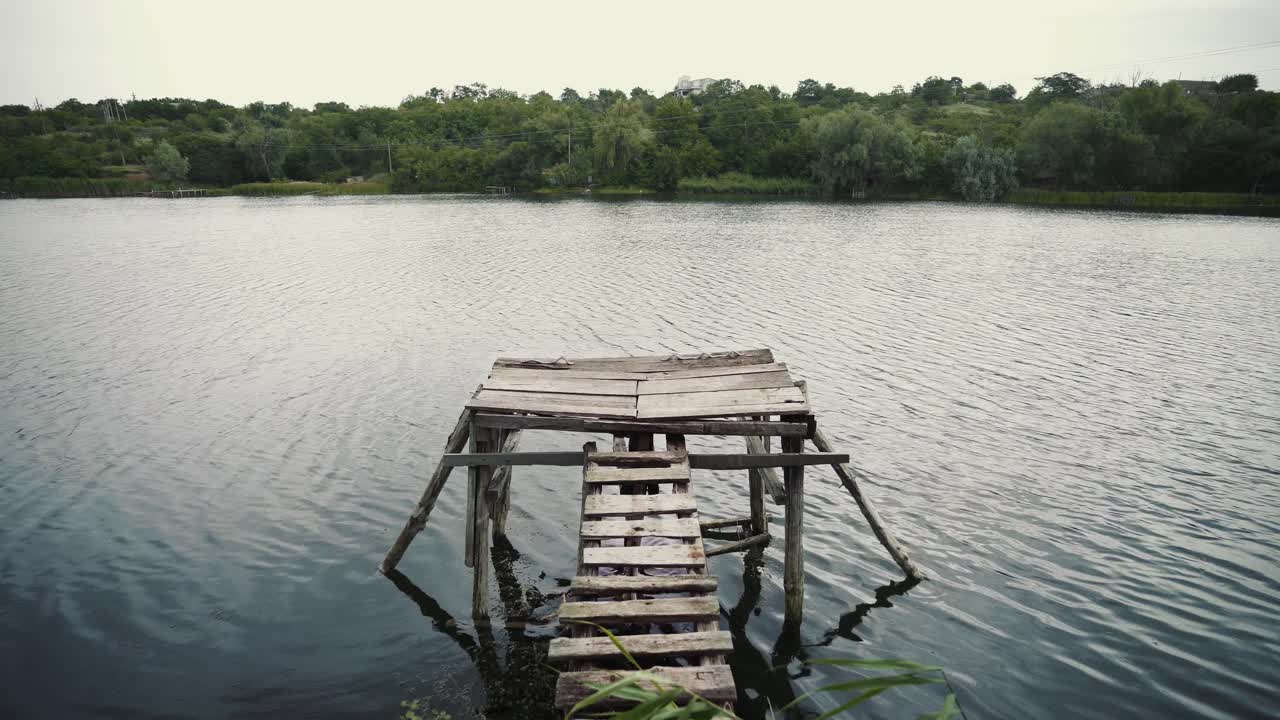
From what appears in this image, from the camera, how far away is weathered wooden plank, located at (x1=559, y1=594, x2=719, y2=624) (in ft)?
21.3

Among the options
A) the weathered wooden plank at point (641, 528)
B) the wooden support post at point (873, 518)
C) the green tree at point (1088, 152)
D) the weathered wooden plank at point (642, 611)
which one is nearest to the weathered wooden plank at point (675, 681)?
the weathered wooden plank at point (642, 611)

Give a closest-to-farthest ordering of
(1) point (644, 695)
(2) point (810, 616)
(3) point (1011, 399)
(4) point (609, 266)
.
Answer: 1. (1) point (644, 695)
2. (2) point (810, 616)
3. (3) point (1011, 399)
4. (4) point (609, 266)

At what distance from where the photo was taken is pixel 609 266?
39.5 metres

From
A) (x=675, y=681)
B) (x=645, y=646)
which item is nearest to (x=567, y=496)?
(x=645, y=646)

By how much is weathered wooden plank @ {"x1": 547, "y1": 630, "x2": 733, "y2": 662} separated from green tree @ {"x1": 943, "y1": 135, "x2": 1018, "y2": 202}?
104593 millimetres

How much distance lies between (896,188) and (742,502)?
108m

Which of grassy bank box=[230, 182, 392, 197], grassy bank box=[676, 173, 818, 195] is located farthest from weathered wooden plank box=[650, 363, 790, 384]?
grassy bank box=[230, 182, 392, 197]

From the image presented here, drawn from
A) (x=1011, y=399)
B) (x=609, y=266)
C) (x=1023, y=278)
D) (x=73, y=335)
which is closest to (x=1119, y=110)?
(x=1023, y=278)

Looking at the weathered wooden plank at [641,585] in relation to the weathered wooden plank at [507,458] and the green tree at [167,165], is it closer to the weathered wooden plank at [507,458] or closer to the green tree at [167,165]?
the weathered wooden plank at [507,458]

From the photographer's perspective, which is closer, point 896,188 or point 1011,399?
point 1011,399

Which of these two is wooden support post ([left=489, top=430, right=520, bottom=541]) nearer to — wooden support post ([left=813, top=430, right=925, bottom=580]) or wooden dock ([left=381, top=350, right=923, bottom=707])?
wooden dock ([left=381, top=350, right=923, bottom=707])

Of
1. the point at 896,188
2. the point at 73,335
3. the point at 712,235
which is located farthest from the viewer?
the point at 896,188

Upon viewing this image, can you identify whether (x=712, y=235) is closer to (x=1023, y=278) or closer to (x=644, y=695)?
(x=1023, y=278)

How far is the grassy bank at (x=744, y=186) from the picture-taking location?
119m
